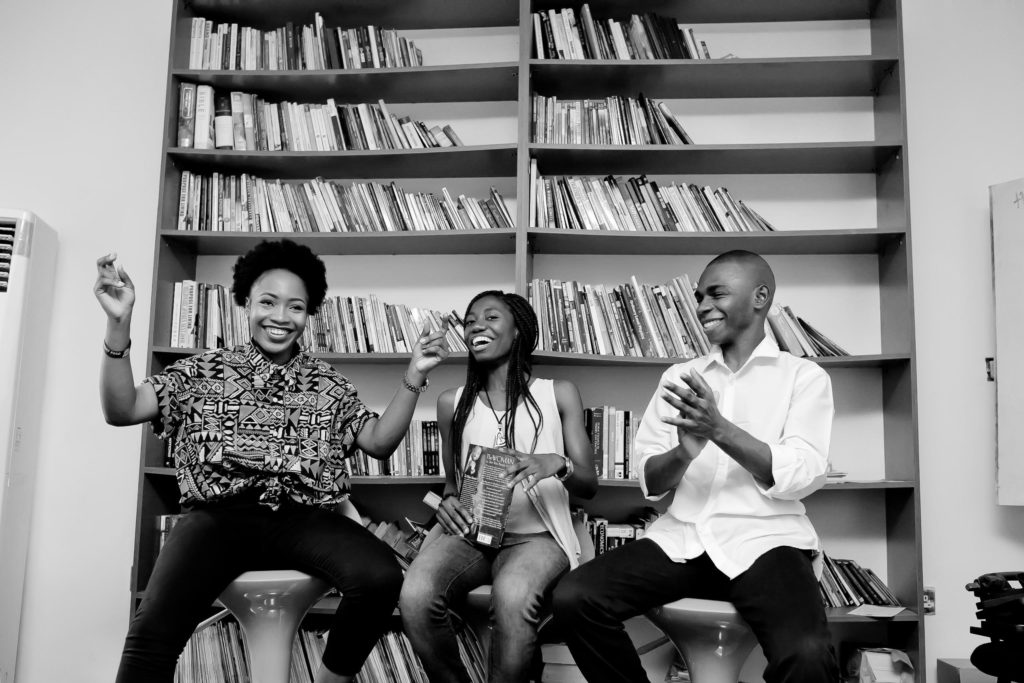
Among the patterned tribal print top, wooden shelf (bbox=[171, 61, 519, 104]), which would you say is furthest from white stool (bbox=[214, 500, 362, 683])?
wooden shelf (bbox=[171, 61, 519, 104])

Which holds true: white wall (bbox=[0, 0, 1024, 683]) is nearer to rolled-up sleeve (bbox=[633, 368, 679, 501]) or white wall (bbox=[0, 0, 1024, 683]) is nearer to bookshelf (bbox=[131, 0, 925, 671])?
bookshelf (bbox=[131, 0, 925, 671])

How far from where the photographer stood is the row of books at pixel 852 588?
2729mm

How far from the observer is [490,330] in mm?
2512

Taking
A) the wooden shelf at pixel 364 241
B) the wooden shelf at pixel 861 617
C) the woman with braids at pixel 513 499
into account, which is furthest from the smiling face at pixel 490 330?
the wooden shelf at pixel 861 617

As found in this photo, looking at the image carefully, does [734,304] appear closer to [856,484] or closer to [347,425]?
[856,484]

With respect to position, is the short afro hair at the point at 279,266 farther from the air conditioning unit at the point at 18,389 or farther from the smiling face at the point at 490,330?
the air conditioning unit at the point at 18,389

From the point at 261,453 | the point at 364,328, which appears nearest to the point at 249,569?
the point at 261,453

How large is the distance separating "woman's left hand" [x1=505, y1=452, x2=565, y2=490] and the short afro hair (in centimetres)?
72

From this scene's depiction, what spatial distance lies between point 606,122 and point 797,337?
3.25 ft

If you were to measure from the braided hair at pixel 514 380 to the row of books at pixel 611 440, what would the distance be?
0.37 m

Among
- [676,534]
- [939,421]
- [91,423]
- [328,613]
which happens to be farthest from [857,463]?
[91,423]

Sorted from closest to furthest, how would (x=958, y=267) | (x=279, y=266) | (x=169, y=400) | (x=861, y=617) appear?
(x=169, y=400), (x=279, y=266), (x=861, y=617), (x=958, y=267)

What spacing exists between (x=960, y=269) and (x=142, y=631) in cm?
283

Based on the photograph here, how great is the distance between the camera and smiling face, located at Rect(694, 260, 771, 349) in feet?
7.29
